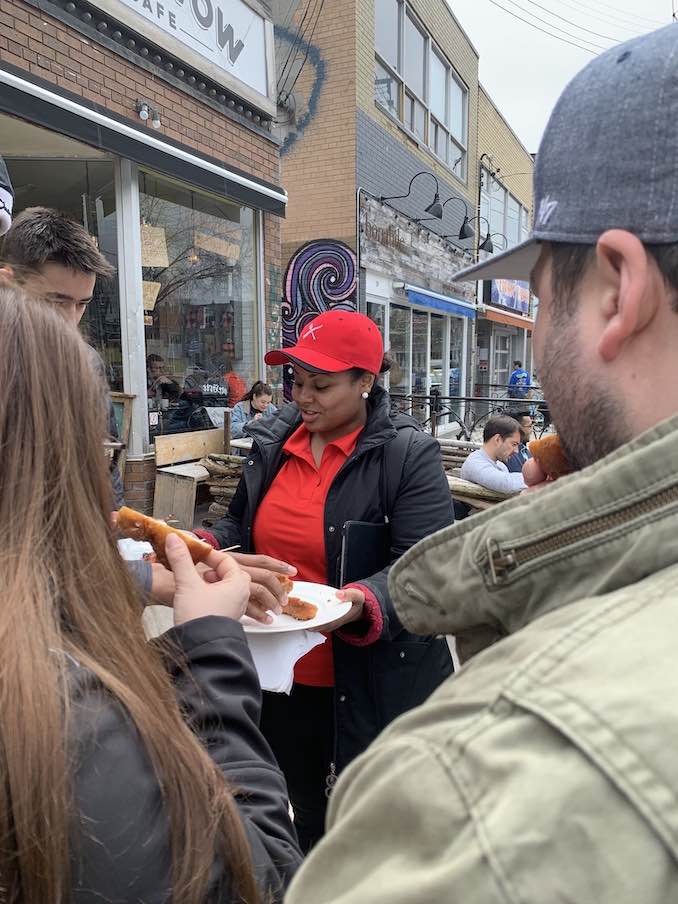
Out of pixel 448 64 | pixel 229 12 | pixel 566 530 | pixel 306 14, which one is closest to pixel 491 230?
pixel 448 64

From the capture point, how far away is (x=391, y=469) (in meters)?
2.31

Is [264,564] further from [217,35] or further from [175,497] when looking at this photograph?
[217,35]

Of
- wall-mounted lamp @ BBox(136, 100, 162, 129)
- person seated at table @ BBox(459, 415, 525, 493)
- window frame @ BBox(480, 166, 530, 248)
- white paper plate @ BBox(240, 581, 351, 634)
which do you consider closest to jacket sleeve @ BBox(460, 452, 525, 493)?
person seated at table @ BBox(459, 415, 525, 493)

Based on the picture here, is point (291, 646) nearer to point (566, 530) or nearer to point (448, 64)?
point (566, 530)

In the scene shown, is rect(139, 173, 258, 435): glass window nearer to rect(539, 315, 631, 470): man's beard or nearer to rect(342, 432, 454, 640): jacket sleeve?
rect(342, 432, 454, 640): jacket sleeve

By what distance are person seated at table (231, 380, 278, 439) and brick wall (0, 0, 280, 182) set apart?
7.96 feet

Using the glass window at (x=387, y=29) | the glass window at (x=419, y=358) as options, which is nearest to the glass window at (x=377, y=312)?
the glass window at (x=419, y=358)

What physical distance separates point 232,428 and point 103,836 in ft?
20.3

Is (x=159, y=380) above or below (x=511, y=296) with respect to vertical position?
below

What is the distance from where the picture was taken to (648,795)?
470 mm

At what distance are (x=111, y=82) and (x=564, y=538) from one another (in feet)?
19.6

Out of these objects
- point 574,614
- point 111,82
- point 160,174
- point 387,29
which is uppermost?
point 387,29

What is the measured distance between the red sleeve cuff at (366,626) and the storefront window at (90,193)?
170 inches

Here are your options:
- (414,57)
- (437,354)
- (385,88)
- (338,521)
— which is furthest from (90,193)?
(437,354)
